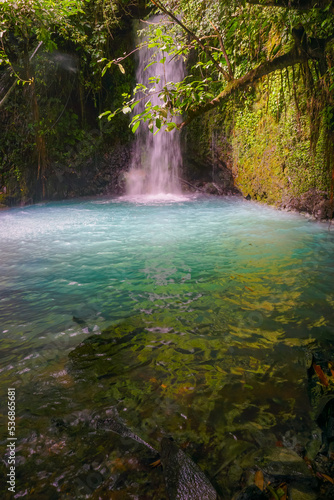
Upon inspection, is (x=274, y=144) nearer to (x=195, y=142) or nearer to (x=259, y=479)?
(x=195, y=142)

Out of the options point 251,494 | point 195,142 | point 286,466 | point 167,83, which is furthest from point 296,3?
point 195,142

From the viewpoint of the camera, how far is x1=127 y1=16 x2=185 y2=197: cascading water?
12070 mm

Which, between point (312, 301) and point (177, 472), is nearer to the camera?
point (177, 472)

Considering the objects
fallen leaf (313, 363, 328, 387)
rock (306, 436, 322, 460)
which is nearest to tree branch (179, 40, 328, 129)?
fallen leaf (313, 363, 328, 387)

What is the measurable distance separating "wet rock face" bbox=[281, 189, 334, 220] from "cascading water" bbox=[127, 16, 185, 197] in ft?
18.1

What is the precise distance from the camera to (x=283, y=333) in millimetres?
2625

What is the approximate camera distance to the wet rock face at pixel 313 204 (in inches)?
262

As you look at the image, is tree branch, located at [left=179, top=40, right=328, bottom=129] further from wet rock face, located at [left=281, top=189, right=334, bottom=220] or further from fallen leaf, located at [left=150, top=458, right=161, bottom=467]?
fallen leaf, located at [left=150, top=458, right=161, bottom=467]

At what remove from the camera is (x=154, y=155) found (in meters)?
12.7

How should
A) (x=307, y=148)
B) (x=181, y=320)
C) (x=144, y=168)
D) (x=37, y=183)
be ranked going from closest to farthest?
(x=181, y=320)
(x=307, y=148)
(x=37, y=183)
(x=144, y=168)

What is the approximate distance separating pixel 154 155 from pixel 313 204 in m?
7.40

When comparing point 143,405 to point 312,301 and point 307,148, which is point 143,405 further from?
point 307,148

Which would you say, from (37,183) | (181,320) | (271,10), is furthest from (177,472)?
(37,183)

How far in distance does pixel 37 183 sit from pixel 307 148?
930 cm
